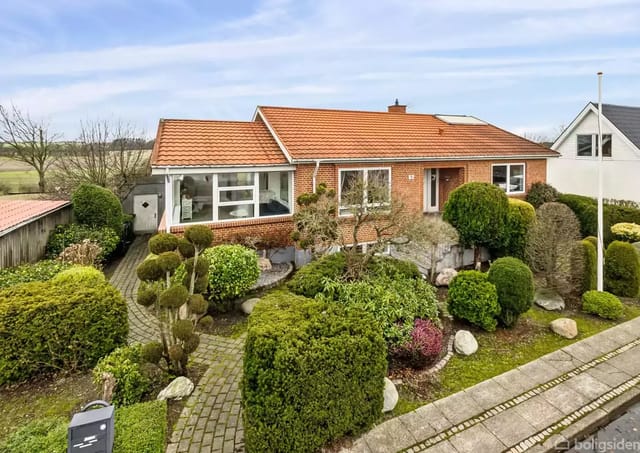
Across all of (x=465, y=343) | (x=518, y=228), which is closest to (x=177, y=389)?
(x=465, y=343)

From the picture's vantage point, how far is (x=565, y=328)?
305 inches

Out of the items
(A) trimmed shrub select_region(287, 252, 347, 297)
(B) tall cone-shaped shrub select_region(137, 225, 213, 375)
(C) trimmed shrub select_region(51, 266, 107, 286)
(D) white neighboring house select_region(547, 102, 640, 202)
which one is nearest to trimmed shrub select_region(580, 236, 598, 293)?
(A) trimmed shrub select_region(287, 252, 347, 297)

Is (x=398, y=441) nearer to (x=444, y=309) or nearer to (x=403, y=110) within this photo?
(x=444, y=309)

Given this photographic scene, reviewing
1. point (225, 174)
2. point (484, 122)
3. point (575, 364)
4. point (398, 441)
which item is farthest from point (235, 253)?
point (484, 122)

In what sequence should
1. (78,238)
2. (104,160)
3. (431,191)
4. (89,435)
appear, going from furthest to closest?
1. (104,160)
2. (431,191)
3. (78,238)
4. (89,435)

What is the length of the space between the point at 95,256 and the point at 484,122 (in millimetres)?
20153

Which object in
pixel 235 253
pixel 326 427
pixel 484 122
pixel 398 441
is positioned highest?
pixel 484 122

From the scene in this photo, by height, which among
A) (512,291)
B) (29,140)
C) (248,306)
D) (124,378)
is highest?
(29,140)

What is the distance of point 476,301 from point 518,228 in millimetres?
5770

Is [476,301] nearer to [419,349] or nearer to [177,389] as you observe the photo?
[419,349]

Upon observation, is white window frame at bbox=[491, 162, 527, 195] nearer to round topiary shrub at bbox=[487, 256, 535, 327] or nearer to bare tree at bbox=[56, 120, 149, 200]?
round topiary shrub at bbox=[487, 256, 535, 327]

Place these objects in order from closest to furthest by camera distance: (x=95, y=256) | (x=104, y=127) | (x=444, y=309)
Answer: (x=444, y=309) → (x=95, y=256) → (x=104, y=127)

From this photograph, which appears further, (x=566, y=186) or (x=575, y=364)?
(x=566, y=186)

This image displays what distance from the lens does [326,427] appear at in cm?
446
